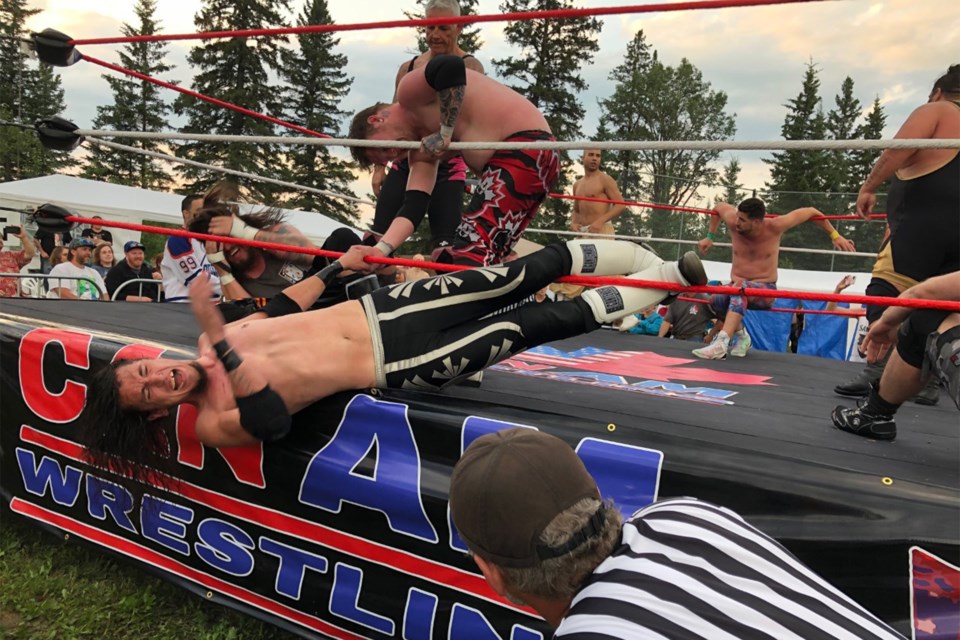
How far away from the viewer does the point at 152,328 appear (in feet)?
10.2

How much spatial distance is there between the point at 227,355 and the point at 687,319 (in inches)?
204

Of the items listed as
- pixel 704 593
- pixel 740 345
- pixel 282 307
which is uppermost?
pixel 282 307

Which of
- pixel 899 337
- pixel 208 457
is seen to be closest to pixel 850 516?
pixel 899 337

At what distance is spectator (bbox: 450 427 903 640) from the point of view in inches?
30.2

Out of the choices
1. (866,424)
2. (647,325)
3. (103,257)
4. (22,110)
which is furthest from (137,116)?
(866,424)

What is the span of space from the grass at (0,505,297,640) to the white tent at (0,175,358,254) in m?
10.1

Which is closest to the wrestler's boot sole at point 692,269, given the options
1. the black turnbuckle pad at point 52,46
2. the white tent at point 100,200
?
the black turnbuckle pad at point 52,46

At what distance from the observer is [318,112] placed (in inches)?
1040

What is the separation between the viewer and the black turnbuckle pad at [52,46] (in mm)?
2848

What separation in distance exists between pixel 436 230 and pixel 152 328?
1.51 m

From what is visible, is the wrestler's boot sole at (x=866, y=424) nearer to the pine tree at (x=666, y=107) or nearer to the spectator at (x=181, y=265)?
the spectator at (x=181, y=265)

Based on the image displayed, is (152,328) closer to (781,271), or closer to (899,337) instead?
(899,337)

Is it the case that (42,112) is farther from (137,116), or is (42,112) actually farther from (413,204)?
(413,204)

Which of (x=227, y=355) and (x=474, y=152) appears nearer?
(x=227, y=355)
